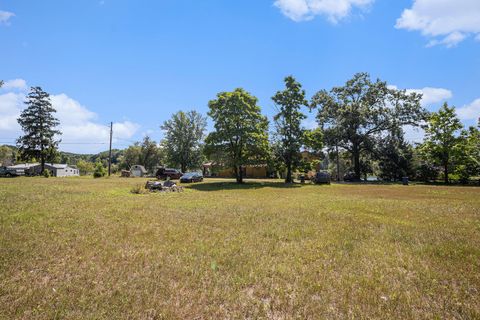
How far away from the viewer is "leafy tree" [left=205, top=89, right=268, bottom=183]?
1177 inches

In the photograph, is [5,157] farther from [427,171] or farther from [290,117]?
[427,171]

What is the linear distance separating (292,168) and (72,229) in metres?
30.0

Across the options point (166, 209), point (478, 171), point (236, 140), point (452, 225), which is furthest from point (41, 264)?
point (478, 171)

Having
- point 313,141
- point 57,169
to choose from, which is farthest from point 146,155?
point 313,141

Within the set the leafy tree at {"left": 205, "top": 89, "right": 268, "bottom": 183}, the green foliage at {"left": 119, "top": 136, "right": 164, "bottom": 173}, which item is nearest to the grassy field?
the leafy tree at {"left": 205, "top": 89, "right": 268, "bottom": 183}

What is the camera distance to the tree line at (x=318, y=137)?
101 ft

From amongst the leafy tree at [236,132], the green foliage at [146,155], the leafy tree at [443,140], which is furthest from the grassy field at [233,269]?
the green foliage at [146,155]

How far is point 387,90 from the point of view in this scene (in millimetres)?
44312

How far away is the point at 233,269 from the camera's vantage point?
486 centimetres

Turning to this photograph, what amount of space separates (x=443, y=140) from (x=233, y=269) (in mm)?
46201

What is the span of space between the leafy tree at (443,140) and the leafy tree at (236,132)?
91.3ft

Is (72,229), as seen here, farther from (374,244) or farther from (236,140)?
(236,140)

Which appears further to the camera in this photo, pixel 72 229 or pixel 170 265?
pixel 72 229

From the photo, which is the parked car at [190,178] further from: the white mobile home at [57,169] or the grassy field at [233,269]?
the white mobile home at [57,169]
